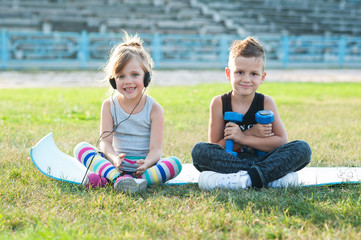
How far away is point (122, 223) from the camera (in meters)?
2.12

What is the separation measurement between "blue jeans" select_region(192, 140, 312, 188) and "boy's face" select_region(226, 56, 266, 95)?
42 centimetres

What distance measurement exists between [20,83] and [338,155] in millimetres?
8687

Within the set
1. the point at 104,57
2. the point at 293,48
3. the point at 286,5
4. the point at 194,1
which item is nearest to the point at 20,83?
the point at 104,57

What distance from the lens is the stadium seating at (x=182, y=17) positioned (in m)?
17.8

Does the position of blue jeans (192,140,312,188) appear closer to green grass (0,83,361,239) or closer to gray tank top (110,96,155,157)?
green grass (0,83,361,239)

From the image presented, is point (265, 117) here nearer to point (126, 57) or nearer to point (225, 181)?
point (225, 181)

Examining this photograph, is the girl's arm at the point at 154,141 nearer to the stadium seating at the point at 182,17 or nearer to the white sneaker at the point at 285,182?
the white sneaker at the point at 285,182

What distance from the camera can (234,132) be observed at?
287 centimetres

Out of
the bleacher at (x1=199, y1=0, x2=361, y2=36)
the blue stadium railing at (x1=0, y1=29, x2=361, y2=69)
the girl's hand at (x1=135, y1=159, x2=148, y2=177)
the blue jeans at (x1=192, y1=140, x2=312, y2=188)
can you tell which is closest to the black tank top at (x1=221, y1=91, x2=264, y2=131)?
the blue jeans at (x1=192, y1=140, x2=312, y2=188)

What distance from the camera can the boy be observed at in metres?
2.70

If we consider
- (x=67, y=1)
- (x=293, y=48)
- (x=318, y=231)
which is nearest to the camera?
(x=318, y=231)

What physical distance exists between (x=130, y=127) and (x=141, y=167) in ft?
1.29

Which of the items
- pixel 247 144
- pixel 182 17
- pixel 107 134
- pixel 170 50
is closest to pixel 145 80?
pixel 107 134

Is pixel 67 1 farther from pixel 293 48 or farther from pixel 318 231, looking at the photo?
pixel 318 231
